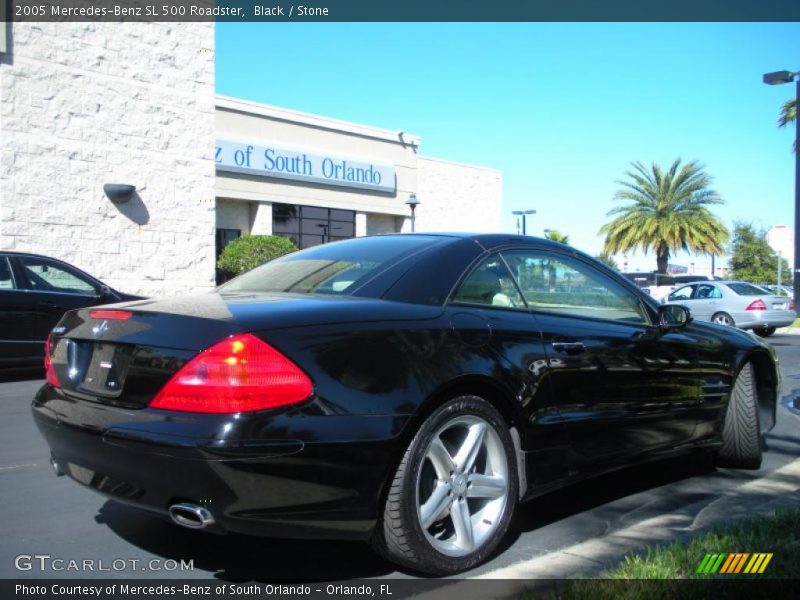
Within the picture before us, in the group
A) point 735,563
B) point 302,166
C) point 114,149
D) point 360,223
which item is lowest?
point 735,563

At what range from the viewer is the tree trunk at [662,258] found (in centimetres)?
3738

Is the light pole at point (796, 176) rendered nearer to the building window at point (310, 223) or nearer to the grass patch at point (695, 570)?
the building window at point (310, 223)

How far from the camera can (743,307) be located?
1938 cm

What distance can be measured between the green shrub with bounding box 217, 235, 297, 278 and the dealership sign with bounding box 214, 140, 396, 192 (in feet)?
10.2

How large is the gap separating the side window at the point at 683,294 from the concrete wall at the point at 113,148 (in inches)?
499

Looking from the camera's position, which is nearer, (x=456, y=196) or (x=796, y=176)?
(x=796, y=176)

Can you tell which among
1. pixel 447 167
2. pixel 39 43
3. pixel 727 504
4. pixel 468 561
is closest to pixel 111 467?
pixel 468 561

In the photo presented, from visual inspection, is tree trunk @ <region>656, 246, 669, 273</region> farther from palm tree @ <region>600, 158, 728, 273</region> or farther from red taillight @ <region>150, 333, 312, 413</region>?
red taillight @ <region>150, 333, 312, 413</region>

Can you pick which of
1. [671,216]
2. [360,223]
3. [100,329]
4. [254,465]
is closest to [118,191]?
[100,329]

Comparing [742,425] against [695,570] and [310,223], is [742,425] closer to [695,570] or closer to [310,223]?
[695,570]

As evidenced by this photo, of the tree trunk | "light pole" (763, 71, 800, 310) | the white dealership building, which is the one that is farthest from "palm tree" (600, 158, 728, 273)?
the white dealership building

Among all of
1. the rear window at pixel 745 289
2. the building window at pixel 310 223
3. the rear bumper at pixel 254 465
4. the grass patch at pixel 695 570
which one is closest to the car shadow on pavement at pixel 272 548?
the rear bumper at pixel 254 465

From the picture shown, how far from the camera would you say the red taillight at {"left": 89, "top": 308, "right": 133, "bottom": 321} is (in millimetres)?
3195

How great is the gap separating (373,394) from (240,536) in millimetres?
1334
